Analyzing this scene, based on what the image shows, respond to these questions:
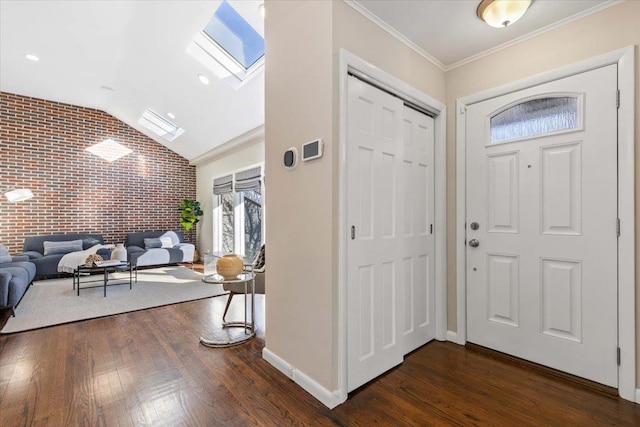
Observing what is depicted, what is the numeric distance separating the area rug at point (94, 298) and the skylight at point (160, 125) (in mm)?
3166

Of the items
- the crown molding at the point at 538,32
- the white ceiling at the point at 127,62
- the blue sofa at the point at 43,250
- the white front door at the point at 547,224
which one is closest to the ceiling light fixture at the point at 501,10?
the crown molding at the point at 538,32

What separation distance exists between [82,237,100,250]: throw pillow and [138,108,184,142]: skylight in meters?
2.67

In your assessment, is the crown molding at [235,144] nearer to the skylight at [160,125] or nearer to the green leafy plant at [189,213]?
the skylight at [160,125]

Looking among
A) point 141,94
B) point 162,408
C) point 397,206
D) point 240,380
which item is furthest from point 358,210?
point 141,94

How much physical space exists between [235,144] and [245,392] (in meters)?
4.65

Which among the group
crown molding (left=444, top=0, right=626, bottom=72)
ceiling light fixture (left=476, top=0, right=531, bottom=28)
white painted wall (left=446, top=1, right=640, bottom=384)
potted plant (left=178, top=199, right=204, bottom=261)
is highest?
crown molding (left=444, top=0, right=626, bottom=72)

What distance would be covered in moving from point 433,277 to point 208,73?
12.8 ft

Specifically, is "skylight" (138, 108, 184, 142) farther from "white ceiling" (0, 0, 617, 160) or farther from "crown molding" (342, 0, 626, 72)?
"crown molding" (342, 0, 626, 72)

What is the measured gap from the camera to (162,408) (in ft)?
5.63

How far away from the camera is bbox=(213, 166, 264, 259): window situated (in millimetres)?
5496

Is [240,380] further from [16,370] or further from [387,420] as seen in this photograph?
[16,370]

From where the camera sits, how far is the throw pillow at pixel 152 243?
658 cm

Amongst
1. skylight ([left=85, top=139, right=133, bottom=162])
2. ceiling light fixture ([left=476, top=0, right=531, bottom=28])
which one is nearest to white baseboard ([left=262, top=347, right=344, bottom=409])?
ceiling light fixture ([left=476, top=0, right=531, bottom=28])

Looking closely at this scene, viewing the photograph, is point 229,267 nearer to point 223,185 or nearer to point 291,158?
point 291,158
